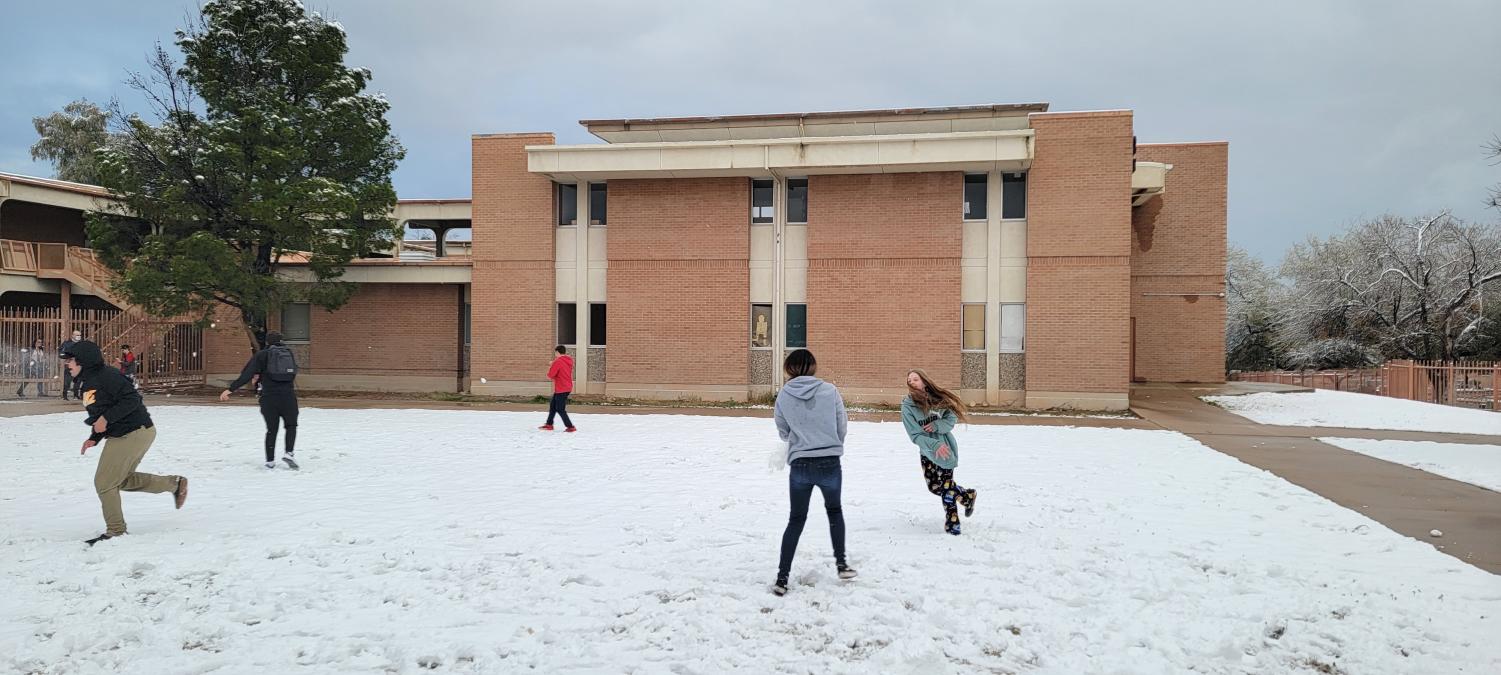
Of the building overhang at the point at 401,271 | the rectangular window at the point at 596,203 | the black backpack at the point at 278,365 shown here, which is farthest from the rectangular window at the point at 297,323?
the black backpack at the point at 278,365

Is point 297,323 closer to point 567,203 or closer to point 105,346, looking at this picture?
point 105,346

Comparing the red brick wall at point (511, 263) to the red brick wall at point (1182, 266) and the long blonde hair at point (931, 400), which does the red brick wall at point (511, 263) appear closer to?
the red brick wall at point (1182, 266)

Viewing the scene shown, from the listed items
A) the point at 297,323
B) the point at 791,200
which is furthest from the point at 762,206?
the point at 297,323

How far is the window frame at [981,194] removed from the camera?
2258 cm

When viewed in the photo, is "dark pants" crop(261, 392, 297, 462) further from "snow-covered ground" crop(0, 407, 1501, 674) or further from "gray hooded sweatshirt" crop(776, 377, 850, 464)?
"gray hooded sweatshirt" crop(776, 377, 850, 464)

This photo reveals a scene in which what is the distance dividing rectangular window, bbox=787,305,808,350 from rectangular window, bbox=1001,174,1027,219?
5.90 meters

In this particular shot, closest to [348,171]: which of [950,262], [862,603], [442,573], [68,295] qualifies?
[68,295]

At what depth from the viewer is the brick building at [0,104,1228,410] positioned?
2175cm

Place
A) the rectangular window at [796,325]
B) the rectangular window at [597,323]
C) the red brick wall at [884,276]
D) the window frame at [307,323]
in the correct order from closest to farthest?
the red brick wall at [884,276] → the rectangular window at [796,325] → the rectangular window at [597,323] → the window frame at [307,323]

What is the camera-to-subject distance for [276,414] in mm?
11344

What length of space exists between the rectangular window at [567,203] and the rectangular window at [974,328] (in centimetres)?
1142

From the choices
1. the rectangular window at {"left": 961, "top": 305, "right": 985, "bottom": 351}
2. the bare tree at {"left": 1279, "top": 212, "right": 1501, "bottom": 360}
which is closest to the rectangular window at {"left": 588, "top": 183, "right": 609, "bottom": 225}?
the rectangular window at {"left": 961, "top": 305, "right": 985, "bottom": 351}

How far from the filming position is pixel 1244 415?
68.7 feet

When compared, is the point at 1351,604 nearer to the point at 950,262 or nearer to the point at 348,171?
the point at 950,262
